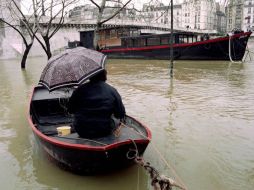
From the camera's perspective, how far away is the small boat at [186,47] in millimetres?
22531

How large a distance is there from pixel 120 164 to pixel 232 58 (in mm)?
20770

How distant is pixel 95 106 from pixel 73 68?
0.60 m

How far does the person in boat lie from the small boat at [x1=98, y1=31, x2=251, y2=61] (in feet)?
64.4

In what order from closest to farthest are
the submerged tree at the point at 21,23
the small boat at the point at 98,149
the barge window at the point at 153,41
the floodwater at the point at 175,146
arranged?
1. the small boat at the point at 98,149
2. the floodwater at the point at 175,146
3. the submerged tree at the point at 21,23
4. the barge window at the point at 153,41

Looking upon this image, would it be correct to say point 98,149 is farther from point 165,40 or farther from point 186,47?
point 165,40

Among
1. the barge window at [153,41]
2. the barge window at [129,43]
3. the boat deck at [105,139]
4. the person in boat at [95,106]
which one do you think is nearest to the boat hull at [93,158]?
the boat deck at [105,139]

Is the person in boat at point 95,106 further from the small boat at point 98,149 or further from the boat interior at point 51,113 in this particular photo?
the boat interior at point 51,113

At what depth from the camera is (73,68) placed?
13.9ft

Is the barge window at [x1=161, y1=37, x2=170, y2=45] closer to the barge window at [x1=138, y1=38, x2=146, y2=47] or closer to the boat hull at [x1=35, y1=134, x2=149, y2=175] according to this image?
the barge window at [x1=138, y1=38, x2=146, y2=47]

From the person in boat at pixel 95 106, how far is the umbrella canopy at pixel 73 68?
138mm

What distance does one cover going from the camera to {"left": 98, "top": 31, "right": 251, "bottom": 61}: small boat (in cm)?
2253

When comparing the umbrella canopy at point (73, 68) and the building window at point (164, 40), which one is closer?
the umbrella canopy at point (73, 68)

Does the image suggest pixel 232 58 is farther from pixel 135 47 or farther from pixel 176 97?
pixel 176 97

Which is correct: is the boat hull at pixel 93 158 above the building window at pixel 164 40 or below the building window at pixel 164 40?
below
